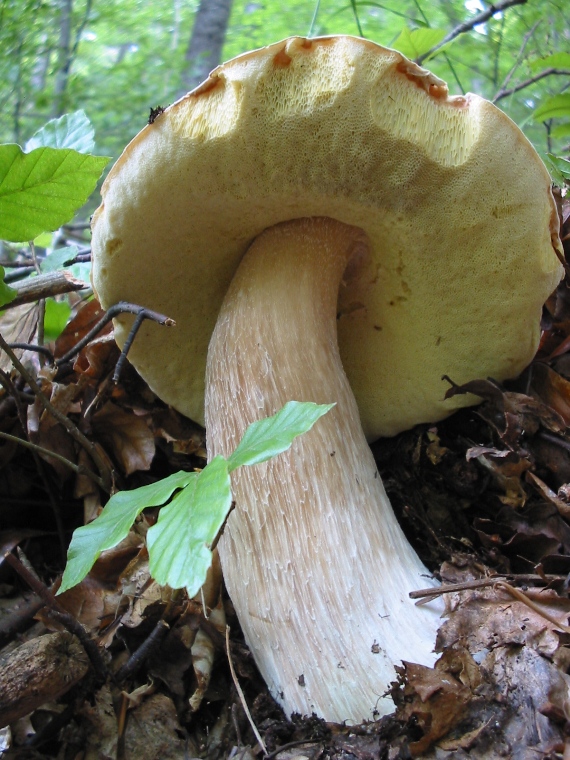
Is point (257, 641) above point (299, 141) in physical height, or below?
below

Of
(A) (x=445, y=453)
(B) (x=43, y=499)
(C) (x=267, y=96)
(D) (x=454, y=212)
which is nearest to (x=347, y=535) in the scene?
(A) (x=445, y=453)

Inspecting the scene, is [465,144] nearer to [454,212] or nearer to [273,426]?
[454,212]

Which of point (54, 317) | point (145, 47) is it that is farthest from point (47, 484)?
point (145, 47)

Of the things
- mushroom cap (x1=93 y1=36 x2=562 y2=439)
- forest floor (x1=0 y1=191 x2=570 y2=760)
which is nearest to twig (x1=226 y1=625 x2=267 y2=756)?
forest floor (x1=0 y1=191 x2=570 y2=760)

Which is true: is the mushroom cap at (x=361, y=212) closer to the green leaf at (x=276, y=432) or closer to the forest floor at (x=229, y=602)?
the forest floor at (x=229, y=602)

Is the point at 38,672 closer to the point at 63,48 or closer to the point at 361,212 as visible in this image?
the point at 361,212

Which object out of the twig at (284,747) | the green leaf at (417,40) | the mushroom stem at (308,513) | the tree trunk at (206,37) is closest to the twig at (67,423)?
the mushroom stem at (308,513)

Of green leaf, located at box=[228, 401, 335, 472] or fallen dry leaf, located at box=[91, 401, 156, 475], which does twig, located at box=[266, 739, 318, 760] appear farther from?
fallen dry leaf, located at box=[91, 401, 156, 475]
